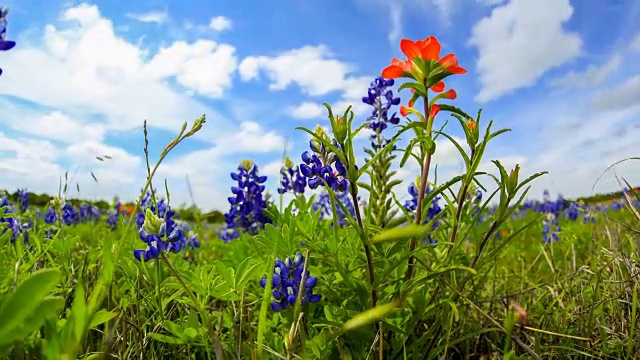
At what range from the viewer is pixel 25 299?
3.72 feet

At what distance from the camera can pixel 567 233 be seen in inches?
207

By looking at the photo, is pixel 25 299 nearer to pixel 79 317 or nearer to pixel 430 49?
pixel 79 317

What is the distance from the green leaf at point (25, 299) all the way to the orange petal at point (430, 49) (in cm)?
121

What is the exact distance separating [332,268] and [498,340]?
34.1 inches

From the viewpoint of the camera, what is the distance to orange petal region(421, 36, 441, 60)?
5.72ft

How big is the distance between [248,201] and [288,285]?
1361 mm

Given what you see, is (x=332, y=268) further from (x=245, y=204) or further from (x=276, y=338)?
(x=245, y=204)

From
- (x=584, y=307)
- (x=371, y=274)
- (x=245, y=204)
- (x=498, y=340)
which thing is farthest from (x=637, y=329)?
(x=245, y=204)

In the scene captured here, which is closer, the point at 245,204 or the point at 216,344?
the point at 216,344

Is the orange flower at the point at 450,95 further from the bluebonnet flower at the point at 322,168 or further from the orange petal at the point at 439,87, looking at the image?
the bluebonnet flower at the point at 322,168

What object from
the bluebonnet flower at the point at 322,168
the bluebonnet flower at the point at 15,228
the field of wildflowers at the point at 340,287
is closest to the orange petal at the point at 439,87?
the field of wildflowers at the point at 340,287

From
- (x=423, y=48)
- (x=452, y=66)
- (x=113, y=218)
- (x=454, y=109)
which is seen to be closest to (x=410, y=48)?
(x=423, y=48)

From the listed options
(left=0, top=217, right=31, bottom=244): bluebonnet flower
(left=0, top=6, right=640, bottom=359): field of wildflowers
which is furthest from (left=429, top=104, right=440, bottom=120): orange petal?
(left=0, top=217, right=31, bottom=244): bluebonnet flower

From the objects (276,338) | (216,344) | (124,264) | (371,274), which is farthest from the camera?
(124,264)
